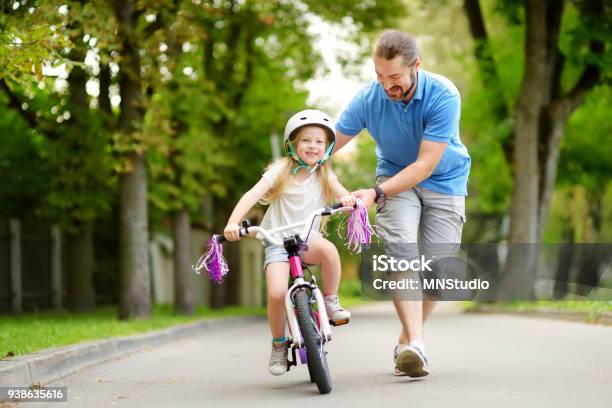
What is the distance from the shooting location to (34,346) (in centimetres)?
884

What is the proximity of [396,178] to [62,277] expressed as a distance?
19.4 metres

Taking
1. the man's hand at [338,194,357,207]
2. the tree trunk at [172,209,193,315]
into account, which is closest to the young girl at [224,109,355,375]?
the man's hand at [338,194,357,207]

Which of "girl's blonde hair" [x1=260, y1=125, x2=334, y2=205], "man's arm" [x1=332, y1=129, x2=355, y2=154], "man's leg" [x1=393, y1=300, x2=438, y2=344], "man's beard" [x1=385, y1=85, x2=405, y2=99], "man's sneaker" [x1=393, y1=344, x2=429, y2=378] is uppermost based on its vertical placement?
Result: "man's beard" [x1=385, y1=85, x2=405, y2=99]

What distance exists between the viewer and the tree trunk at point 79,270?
20781 mm

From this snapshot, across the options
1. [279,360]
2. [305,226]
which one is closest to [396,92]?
[305,226]

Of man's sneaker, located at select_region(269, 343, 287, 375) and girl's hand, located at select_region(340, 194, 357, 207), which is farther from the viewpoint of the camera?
man's sneaker, located at select_region(269, 343, 287, 375)

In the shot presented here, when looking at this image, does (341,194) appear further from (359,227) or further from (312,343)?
(312,343)

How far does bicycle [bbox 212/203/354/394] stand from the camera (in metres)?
6.27

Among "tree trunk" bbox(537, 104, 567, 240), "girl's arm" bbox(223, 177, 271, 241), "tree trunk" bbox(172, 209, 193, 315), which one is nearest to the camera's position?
"girl's arm" bbox(223, 177, 271, 241)

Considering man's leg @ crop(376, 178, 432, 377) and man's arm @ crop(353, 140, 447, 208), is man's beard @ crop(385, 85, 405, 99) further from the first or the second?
man's leg @ crop(376, 178, 432, 377)

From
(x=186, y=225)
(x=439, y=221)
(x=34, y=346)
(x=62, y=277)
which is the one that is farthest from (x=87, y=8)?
(x=62, y=277)

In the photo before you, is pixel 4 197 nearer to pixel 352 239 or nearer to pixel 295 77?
pixel 295 77

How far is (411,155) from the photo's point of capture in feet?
23.1

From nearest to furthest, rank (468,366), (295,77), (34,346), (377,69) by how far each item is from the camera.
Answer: (377,69) < (468,366) < (34,346) < (295,77)
